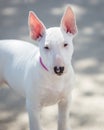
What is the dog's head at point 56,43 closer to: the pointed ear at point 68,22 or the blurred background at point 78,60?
the pointed ear at point 68,22

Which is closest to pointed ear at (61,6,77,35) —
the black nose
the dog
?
the dog

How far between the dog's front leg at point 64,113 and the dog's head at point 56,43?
0.41m

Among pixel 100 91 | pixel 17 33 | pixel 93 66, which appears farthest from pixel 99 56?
pixel 17 33

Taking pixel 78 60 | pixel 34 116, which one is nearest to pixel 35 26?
pixel 34 116

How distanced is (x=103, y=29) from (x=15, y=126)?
5.93 feet

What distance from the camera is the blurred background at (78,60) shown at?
3066 mm

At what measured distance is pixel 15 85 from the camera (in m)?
2.73

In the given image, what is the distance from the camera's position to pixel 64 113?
2736 millimetres

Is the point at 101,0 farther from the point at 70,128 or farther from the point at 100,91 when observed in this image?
the point at 70,128

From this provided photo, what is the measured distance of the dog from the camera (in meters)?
2.28

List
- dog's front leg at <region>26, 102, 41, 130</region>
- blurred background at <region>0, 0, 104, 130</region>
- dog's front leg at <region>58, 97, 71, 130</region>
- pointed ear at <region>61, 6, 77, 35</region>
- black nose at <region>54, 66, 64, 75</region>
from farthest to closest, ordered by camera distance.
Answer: blurred background at <region>0, 0, 104, 130</region>
dog's front leg at <region>58, 97, 71, 130</region>
dog's front leg at <region>26, 102, 41, 130</region>
pointed ear at <region>61, 6, 77, 35</region>
black nose at <region>54, 66, 64, 75</region>

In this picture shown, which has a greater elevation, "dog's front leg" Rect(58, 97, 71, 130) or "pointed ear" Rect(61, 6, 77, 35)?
"pointed ear" Rect(61, 6, 77, 35)

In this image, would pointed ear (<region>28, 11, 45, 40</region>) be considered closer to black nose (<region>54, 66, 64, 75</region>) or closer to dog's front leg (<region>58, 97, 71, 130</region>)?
black nose (<region>54, 66, 64, 75</region>)

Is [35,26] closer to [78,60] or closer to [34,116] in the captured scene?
[34,116]
